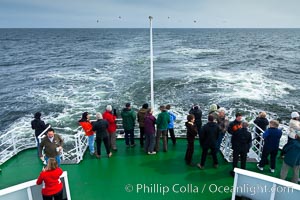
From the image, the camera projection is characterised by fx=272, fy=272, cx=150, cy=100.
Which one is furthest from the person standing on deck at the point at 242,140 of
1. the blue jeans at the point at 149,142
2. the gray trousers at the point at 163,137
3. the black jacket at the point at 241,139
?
the blue jeans at the point at 149,142

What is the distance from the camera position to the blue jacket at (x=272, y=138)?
20.1 ft

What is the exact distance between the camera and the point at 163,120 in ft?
23.8

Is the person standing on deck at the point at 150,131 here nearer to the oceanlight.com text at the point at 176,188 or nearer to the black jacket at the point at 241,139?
the oceanlight.com text at the point at 176,188

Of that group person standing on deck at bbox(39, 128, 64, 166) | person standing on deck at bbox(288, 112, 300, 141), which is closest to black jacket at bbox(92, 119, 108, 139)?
person standing on deck at bbox(39, 128, 64, 166)

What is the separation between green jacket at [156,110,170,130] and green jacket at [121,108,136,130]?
74 centimetres

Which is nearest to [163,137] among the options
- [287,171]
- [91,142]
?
[91,142]

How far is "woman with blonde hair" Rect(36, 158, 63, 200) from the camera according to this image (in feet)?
14.8

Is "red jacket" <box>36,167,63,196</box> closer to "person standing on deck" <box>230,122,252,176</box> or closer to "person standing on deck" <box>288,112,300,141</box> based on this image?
"person standing on deck" <box>230,122,252,176</box>

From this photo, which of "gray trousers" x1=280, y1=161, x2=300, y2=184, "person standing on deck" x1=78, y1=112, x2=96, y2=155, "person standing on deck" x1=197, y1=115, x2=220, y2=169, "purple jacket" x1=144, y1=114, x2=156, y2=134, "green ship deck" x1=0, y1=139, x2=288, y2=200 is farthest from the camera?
"purple jacket" x1=144, y1=114, x2=156, y2=134

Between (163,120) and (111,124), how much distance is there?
1.49 metres

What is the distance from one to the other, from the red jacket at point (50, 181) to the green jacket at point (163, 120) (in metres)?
3.26

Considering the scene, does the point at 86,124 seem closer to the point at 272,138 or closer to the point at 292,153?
the point at 272,138

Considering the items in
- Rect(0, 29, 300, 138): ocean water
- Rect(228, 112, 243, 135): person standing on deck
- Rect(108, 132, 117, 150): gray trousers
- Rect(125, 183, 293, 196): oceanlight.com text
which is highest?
Rect(228, 112, 243, 135): person standing on deck

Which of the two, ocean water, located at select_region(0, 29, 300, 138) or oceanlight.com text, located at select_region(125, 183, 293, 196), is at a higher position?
oceanlight.com text, located at select_region(125, 183, 293, 196)
